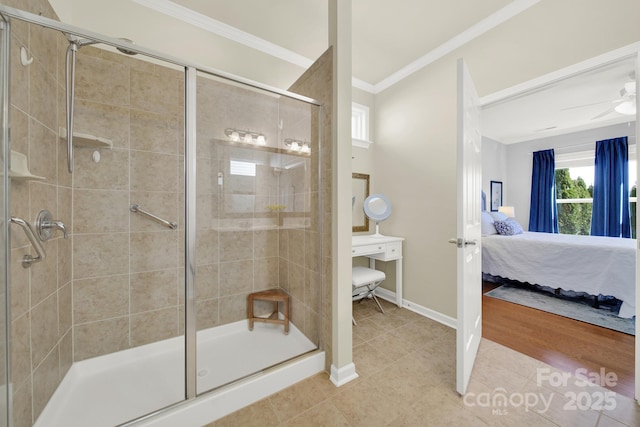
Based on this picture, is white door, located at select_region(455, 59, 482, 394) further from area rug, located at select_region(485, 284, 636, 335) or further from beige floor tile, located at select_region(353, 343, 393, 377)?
area rug, located at select_region(485, 284, 636, 335)

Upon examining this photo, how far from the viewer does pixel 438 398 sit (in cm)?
146

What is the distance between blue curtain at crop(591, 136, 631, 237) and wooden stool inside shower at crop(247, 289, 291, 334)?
228 inches

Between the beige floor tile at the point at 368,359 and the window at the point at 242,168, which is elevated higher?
the window at the point at 242,168

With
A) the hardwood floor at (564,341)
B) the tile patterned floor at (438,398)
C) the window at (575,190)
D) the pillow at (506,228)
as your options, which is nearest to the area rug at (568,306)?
the hardwood floor at (564,341)

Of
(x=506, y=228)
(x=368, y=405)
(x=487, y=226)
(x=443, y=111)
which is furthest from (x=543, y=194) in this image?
(x=368, y=405)

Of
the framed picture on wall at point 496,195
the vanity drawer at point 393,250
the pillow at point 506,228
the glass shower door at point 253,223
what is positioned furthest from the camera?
the framed picture on wall at point 496,195

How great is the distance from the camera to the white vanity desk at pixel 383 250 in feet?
8.00

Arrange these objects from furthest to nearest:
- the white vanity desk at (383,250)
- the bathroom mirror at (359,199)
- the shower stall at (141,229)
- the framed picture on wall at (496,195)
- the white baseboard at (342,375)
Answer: the framed picture on wall at (496,195), the bathroom mirror at (359,199), the white vanity desk at (383,250), the white baseboard at (342,375), the shower stall at (141,229)

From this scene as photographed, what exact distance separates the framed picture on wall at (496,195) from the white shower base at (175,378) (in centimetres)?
498

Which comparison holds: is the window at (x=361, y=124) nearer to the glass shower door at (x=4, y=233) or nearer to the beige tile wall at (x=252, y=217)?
the beige tile wall at (x=252, y=217)

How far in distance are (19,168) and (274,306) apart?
182 cm

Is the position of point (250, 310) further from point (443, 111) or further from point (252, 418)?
point (443, 111)

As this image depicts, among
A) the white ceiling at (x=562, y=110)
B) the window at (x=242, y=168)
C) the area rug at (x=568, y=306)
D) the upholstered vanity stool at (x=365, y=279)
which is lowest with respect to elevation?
the area rug at (x=568, y=306)

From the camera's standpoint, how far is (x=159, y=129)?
6.05 ft
